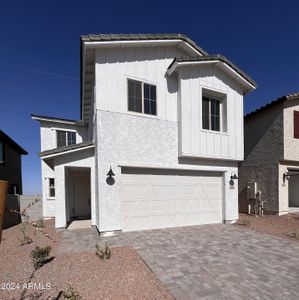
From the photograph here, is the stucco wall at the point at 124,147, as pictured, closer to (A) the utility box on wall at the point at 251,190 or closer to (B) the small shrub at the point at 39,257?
(B) the small shrub at the point at 39,257

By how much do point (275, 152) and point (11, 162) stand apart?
23.0m

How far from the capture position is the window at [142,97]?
9.12m

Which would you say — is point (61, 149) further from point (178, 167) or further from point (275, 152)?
point (275, 152)

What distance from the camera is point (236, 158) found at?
10.7 m

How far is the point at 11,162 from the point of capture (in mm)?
21016

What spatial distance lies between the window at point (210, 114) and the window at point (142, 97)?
Result: 2.55m

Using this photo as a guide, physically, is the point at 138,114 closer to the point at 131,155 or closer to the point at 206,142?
the point at 131,155

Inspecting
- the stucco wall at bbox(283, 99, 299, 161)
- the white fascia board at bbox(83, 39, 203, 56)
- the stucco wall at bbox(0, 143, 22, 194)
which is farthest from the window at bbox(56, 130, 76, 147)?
the stucco wall at bbox(283, 99, 299, 161)

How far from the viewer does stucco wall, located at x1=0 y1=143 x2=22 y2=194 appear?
18839 mm

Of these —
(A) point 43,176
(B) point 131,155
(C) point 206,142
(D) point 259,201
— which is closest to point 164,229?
(B) point 131,155

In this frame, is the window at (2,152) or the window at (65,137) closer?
the window at (65,137)

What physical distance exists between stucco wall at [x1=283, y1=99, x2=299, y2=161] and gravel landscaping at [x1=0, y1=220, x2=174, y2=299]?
11.2m

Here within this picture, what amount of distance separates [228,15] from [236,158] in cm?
671

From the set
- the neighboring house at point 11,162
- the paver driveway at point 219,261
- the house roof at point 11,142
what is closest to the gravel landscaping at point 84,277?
the paver driveway at point 219,261
